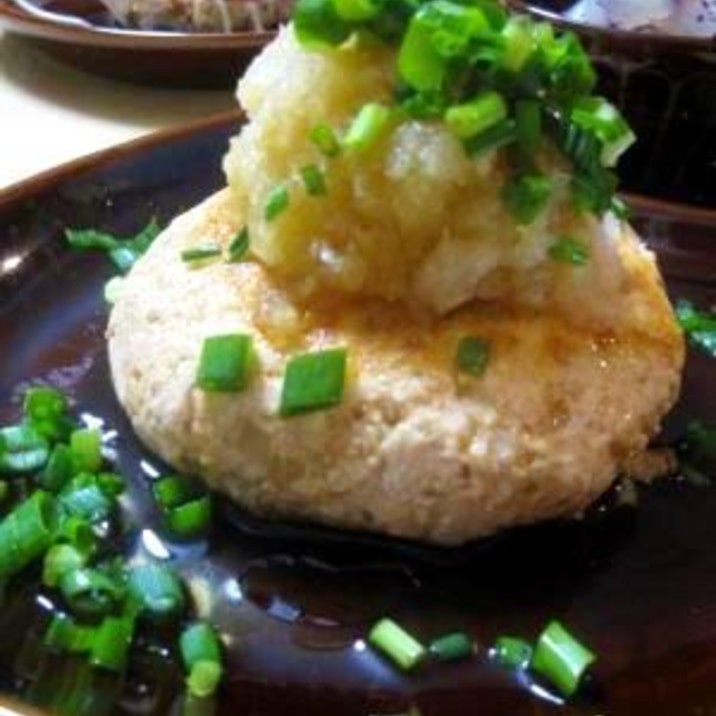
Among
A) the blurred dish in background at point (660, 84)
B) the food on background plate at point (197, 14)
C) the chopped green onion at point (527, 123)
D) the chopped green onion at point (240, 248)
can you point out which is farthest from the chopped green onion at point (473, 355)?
the food on background plate at point (197, 14)

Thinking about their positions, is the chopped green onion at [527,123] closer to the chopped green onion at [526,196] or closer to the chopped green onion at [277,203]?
the chopped green onion at [526,196]

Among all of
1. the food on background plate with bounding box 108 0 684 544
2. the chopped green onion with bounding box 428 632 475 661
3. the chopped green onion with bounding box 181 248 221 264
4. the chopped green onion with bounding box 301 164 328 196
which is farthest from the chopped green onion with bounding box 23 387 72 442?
the chopped green onion with bounding box 428 632 475 661

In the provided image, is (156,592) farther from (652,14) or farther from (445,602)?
(652,14)

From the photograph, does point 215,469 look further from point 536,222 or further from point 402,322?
point 536,222

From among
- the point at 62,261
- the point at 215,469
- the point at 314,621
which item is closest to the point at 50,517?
the point at 215,469

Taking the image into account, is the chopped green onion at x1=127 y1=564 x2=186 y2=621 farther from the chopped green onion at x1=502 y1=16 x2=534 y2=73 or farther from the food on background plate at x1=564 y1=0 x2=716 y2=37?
the food on background plate at x1=564 y1=0 x2=716 y2=37
